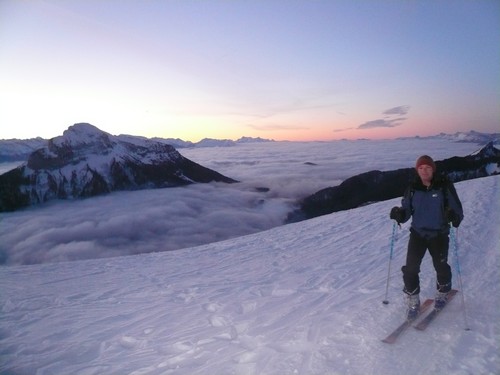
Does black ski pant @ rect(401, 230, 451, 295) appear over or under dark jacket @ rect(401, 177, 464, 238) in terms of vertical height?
under

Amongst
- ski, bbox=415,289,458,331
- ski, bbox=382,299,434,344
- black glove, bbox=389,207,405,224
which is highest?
black glove, bbox=389,207,405,224

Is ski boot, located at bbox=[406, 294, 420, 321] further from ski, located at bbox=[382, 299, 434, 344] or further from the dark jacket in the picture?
the dark jacket

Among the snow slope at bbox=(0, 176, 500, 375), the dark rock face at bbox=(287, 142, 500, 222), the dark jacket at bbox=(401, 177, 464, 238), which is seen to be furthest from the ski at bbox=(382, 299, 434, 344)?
the dark rock face at bbox=(287, 142, 500, 222)

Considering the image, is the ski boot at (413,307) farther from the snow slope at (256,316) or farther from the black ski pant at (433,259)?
the snow slope at (256,316)

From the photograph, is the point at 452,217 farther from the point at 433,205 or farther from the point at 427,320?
the point at 427,320

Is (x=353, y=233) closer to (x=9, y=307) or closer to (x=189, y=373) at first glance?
(x=189, y=373)

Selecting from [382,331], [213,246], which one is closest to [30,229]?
[213,246]

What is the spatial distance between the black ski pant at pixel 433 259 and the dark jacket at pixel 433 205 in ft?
0.37

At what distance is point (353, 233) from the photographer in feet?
43.1

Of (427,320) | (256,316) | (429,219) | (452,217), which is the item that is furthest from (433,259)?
(256,316)

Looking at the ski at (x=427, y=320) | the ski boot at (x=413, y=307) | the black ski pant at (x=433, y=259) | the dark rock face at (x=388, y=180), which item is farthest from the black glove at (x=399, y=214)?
the dark rock face at (x=388, y=180)

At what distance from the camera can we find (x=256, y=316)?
21.0ft

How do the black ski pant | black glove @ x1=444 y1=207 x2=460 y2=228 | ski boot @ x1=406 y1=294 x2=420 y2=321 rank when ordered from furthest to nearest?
1. ski boot @ x1=406 y1=294 x2=420 y2=321
2. the black ski pant
3. black glove @ x1=444 y1=207 x2=460 y2=228

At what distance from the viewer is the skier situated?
489 centimetres
